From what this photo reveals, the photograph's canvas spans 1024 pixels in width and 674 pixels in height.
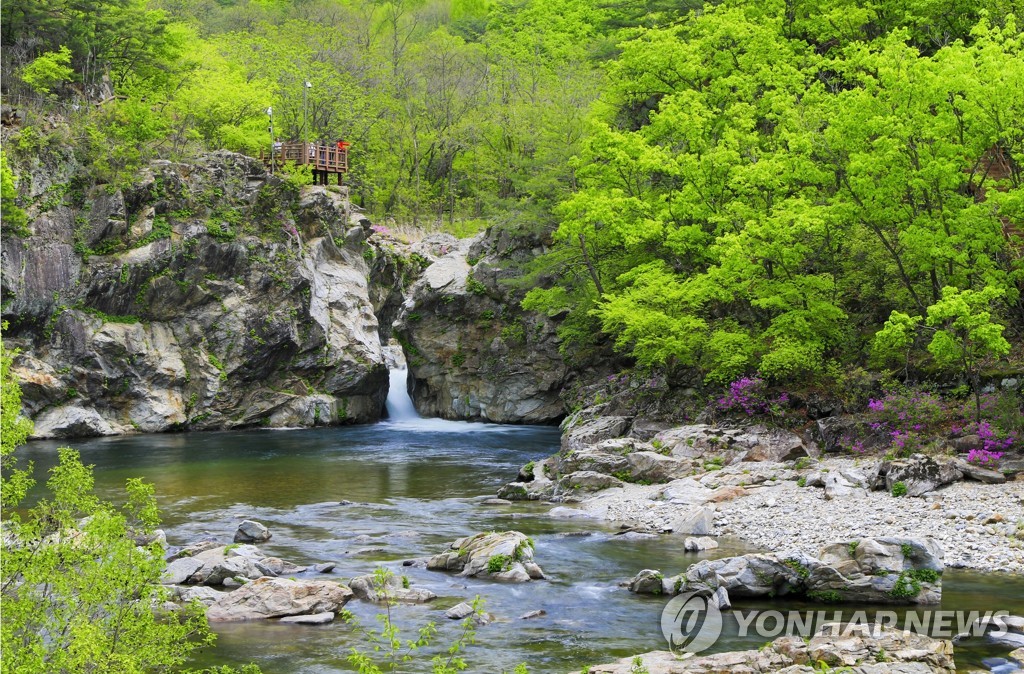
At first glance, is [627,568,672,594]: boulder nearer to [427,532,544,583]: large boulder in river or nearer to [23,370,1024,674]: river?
[23,370,1024,674]: river

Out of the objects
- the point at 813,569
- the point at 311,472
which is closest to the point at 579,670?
the point at 813,569

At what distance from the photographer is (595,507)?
24.0 meters

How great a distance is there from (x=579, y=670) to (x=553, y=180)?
2981cm

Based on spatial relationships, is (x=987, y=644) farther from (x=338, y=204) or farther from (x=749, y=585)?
(x=338, y=204)

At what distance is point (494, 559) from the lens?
1786 cm

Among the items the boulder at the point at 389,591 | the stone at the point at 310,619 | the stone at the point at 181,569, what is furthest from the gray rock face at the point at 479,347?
the stone at the point at 310,619

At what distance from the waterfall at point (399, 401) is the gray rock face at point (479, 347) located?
3.77 ft

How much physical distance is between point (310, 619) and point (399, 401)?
37.5m

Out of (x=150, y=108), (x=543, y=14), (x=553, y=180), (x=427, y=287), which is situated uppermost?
(x=543, y=14)

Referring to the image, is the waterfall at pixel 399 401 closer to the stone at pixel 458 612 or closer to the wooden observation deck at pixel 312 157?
the wooden observation deck at pixel 312 157

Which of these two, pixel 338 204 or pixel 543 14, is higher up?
pixel 543 14

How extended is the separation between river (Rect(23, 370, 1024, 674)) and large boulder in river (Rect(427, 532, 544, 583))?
34 centimetres

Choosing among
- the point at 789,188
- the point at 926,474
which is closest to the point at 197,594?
the point at 926,474

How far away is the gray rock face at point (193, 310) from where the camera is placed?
134ft
